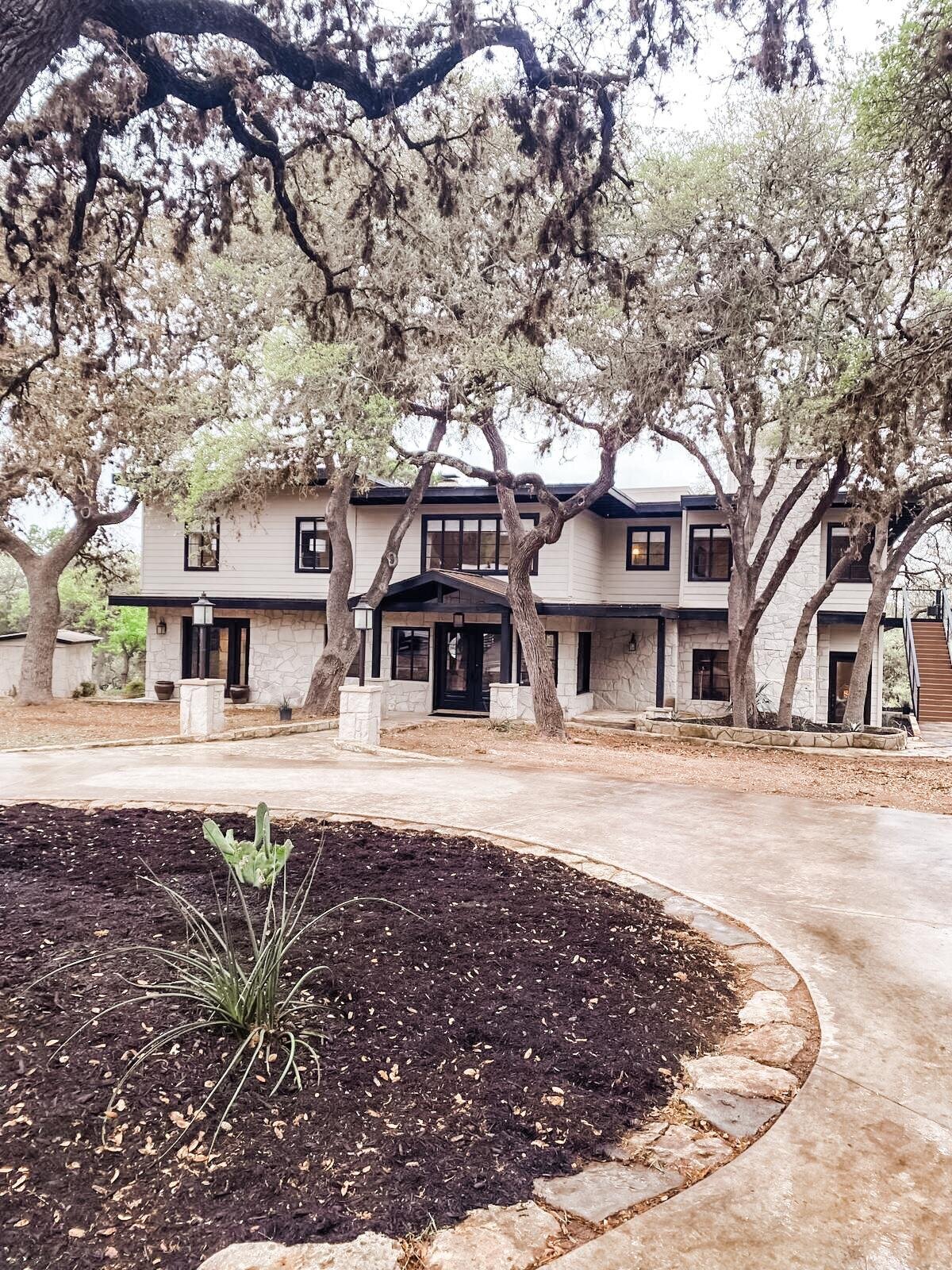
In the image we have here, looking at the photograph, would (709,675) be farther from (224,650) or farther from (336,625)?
(224,650)

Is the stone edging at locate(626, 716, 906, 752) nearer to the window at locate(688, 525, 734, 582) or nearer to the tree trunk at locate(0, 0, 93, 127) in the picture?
the window at locate(688, 525, 734, 582)

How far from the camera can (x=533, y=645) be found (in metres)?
14.5

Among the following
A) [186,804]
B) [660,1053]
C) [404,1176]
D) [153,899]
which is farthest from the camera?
[186,804]

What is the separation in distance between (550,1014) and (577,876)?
1.95 m

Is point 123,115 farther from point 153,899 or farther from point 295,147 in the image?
point 153,899

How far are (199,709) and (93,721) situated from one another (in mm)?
4111

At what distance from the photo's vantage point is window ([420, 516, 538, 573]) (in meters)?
19.4

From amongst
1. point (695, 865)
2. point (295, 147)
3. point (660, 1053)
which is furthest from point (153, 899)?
point (295, 147)

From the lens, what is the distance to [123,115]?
16.9ft

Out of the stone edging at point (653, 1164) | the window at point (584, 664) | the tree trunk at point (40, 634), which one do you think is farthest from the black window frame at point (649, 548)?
the stone edging at point (653, 1164)

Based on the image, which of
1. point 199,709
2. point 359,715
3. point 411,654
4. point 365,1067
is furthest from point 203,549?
point 365,1067

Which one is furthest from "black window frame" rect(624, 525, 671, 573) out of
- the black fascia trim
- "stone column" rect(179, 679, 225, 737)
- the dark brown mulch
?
the dark brown mulch

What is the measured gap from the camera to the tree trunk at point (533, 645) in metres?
14.2

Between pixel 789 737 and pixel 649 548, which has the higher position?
pixel 649 548
